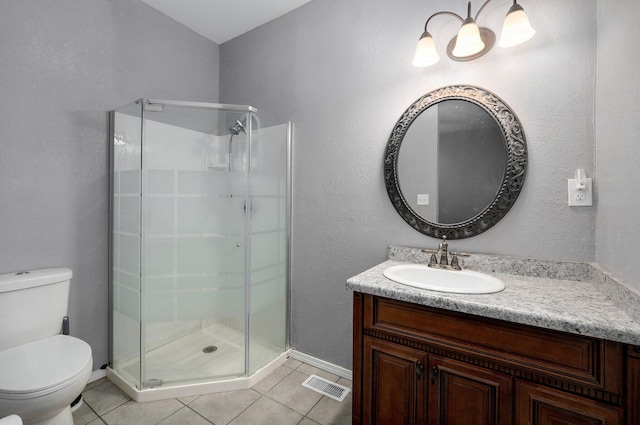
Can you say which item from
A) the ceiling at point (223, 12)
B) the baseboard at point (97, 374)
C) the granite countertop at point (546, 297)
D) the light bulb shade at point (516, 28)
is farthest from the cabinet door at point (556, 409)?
the ceiling at point (223, 12)

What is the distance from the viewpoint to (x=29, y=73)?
5.21ft

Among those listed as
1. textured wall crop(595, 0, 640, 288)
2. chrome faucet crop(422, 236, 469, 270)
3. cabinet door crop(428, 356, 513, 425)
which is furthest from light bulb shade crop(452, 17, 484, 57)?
cabinet door crop(428, 356, 513, 425)

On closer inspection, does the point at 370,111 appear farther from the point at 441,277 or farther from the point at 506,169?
the point at 441,277

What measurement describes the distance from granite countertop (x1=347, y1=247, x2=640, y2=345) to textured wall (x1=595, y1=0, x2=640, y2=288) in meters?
0.09

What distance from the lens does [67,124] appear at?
1731mm

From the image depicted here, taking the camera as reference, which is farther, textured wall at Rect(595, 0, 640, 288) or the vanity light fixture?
the vanity light fixture

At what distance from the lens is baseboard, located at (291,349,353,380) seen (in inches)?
75.5

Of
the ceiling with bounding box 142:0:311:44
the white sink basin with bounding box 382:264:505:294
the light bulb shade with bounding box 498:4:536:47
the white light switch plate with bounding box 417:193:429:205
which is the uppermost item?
the ceiling with bounding box 142:0:311:44

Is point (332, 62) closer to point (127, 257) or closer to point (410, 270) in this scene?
point (410, 270)

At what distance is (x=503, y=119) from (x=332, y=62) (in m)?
1.17

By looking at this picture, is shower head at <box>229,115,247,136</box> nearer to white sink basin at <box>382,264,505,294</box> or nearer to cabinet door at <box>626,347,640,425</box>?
white sink basin at <box>382,264,505,294</box>

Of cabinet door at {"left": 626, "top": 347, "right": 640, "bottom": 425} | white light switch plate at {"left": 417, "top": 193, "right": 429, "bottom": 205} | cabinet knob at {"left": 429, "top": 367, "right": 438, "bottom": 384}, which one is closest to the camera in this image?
cabinet door at {"left": 626, "top": 347, "right": 640, "bottom": 425}

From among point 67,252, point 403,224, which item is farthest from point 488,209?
point 67,252

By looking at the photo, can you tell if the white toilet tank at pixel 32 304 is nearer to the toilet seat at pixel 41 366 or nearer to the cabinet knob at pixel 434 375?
the toilet seat at pixel 41 366
